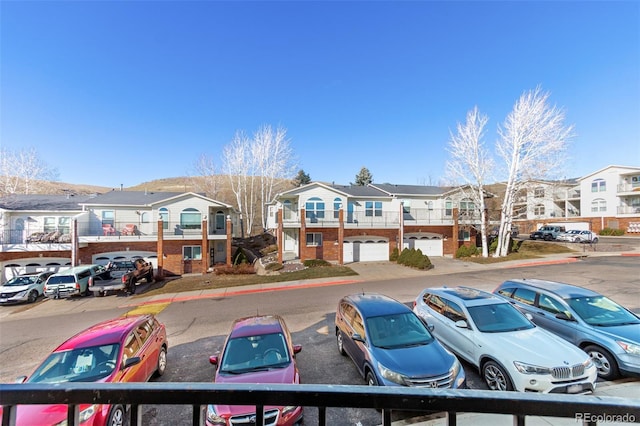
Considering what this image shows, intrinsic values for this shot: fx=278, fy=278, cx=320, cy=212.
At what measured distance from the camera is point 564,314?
779 centimetres

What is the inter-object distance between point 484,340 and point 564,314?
3230 mm

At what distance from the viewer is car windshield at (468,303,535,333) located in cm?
689

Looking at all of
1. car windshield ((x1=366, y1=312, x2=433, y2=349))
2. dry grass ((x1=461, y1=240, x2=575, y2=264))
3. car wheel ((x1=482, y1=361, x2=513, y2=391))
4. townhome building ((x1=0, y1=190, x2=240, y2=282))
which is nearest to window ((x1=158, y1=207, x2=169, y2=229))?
townhome building ((x1=0, y1=190, x2=240, y2=282))

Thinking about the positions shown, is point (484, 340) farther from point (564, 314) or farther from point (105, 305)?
point (105, 305)

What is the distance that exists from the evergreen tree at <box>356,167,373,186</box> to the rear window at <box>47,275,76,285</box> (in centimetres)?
4446

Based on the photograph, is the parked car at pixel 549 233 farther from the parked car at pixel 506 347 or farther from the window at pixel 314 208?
the parked car at pixel 506 347

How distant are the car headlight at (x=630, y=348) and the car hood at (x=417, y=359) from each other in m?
4.30

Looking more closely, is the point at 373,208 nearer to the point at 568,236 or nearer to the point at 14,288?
the point at 568,236

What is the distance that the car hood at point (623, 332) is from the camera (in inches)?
261

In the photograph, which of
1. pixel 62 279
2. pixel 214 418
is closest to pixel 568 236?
pixel 214 418

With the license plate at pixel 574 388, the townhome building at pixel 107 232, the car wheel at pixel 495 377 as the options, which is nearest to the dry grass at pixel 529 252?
the car wheel at pixel 495 377

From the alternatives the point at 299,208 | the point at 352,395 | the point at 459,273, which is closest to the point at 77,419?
the point at 352,395

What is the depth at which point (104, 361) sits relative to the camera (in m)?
5.95

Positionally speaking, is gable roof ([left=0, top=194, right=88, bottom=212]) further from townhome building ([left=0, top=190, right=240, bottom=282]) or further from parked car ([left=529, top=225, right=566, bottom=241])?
parked car ([left=529, top=225, right=566, bottom=241])
